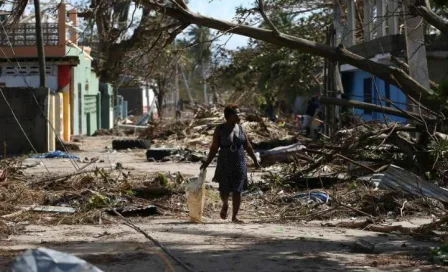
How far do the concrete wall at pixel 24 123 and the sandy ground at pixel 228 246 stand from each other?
48.4ft

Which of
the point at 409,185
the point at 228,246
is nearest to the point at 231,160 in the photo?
the point at 409,185

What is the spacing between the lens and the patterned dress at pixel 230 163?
11.3 metres

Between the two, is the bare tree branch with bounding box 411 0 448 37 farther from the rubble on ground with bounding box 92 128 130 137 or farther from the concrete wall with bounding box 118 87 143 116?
the concrete wall with bounding box 118 87 143 116

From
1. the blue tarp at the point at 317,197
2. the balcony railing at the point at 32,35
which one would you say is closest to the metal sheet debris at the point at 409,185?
the blue tarp at the point at 317,197

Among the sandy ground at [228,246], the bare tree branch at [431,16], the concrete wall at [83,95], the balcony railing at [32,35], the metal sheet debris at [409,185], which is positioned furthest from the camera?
A: the concrete wall at [83,95]

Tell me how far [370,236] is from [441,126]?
340 cm

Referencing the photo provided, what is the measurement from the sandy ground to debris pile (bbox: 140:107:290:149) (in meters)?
16.0

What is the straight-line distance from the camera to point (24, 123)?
2575 centimetres

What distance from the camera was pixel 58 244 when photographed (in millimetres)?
9133

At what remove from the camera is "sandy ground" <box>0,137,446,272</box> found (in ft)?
25.6

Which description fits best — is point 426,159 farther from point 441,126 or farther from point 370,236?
point 370,236

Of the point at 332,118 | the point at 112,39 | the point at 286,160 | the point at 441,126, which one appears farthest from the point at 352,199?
the point at 332,118

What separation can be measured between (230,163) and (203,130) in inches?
737

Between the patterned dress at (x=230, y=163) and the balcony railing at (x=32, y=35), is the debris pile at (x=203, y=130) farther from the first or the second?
the patterned dress at (x=230, y=163)
